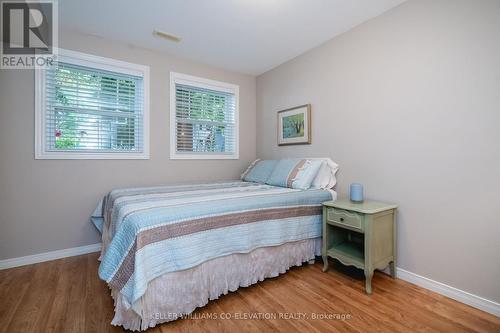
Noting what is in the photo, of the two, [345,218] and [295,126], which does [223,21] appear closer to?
[295,126]

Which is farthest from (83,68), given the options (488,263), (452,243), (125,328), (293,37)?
(488,263)

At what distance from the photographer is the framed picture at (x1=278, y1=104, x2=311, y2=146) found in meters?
3.01

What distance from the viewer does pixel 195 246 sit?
5.33 ft

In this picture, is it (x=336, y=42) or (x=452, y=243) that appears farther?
(x=336, y=42)

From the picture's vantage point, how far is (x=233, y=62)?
3.37 meters

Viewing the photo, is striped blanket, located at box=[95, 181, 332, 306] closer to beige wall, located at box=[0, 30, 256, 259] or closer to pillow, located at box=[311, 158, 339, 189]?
pillow, located at box=[311, 158, 339, 189]

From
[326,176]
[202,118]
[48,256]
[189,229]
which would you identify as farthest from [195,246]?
[202,118]

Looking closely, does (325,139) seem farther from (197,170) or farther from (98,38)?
(98,38)

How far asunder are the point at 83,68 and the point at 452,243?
396 cm

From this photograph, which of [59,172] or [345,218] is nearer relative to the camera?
[345,218]

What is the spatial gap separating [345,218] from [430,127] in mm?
1024

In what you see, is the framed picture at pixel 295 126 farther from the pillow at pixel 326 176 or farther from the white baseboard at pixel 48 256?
the white baseboard at pixel 48 256

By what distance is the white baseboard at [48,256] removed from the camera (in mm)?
2316

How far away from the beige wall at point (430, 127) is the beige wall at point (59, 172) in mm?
2191
